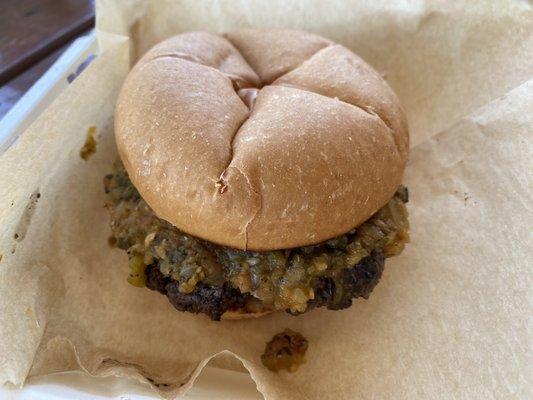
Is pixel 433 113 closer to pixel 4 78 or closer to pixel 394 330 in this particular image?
pixel 394 330

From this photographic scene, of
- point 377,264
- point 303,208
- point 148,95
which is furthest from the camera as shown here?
point 377,264

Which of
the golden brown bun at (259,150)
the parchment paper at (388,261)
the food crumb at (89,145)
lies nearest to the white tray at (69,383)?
the parchment paper at (388,261)

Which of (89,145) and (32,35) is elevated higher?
(32,35)

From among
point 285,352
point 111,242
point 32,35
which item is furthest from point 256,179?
point 32,35

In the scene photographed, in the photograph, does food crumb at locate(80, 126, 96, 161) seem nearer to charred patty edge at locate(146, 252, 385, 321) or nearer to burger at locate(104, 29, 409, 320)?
burger at locate(104, 29, 409, 320)

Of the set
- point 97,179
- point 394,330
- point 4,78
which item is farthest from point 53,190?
point 394,330

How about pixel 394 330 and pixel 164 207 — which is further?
pixel 394 330

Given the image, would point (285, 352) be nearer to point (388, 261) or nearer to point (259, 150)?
point (388, 261)
